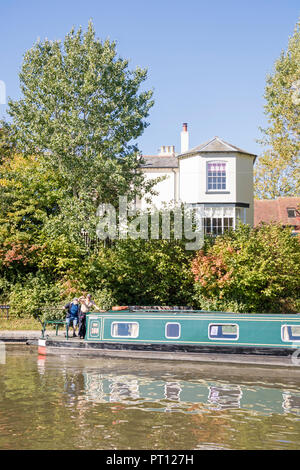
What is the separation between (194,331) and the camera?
18.2m

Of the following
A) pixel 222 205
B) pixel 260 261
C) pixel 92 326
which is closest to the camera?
pixel 92 326

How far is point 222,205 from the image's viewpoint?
113ft

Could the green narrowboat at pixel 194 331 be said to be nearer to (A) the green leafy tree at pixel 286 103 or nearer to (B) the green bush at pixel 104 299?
(B) the green bush at pixel 104 299

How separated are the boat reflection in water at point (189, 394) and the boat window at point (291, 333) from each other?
323 centimetres

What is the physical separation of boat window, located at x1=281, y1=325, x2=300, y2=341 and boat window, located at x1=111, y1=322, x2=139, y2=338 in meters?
5.11

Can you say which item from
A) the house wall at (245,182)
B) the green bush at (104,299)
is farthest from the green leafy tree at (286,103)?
the green bush at (104,299)

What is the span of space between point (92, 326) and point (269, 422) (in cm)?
1014

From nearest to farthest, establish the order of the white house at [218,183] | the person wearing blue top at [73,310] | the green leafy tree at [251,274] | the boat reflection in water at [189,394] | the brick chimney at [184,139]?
the boat reflection in water at [189,394]
the person wearing blue top at [73,310]
the green leafy tree at [251,274]
the white house at [218,183]
the brick chimney at [184,139]

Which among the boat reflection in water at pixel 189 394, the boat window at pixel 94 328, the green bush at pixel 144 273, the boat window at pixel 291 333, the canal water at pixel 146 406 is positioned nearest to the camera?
the canal water at pixel 146 406

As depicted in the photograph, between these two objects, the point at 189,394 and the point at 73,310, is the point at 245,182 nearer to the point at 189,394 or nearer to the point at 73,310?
the point at 73,310

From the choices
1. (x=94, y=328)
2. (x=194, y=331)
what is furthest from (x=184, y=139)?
(x=194, y=331)

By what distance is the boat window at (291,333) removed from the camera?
1706 centimetres

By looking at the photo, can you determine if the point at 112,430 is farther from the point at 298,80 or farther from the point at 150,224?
the point at 298,80
